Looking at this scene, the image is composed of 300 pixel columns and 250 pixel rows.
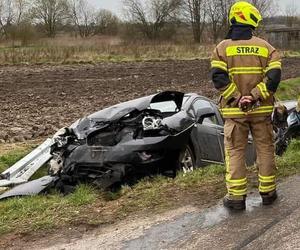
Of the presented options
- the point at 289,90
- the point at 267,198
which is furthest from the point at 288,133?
the point at 289,90

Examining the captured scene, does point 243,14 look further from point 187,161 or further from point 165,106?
point 165,106

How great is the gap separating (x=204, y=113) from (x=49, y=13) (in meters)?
68.9

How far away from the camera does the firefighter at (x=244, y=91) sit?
5035mm

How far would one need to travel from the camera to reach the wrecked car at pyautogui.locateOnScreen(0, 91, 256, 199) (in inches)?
272

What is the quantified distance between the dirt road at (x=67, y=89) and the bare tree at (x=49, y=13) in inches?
1643

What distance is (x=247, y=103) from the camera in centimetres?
494

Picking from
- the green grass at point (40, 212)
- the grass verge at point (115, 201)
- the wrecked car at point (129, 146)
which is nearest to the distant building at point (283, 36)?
the wrecked car at point (129, 146)

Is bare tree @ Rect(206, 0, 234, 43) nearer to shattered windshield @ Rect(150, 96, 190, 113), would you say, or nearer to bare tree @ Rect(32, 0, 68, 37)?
bare tree @ Rect(32, 0, 68, 37)

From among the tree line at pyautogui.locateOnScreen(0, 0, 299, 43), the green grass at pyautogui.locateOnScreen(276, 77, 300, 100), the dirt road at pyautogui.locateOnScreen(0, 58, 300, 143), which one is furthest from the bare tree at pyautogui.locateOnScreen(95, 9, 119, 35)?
the green grass at pyautogui.locateOnScreen(276, 77, 300, 100)

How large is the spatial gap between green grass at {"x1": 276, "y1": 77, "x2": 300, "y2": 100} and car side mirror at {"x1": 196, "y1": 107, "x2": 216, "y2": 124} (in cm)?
1218

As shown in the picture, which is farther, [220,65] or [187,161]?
[187,161]

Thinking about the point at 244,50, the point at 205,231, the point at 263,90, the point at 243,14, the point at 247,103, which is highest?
the point at 243,14

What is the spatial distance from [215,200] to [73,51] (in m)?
33.6

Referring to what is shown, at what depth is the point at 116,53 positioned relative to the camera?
40.1 meters
